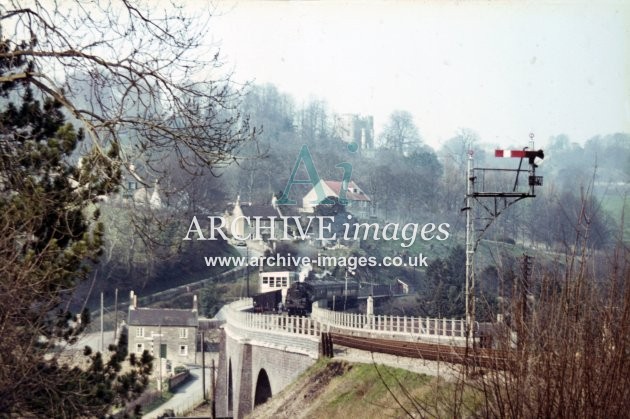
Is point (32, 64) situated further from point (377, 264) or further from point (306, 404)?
point (377, 264)

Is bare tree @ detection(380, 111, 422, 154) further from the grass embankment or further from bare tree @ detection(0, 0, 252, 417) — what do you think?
bare tree @ detection(0, 0, 252, 417)

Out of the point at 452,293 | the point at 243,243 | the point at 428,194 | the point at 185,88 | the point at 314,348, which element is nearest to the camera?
the point at 185,88

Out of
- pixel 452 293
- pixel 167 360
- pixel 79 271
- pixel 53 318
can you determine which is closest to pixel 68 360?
pixel 53 318

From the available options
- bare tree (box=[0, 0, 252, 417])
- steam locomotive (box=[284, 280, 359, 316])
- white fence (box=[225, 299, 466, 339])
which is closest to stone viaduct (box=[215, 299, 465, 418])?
white fence (box=[225, 299, 466, 339])

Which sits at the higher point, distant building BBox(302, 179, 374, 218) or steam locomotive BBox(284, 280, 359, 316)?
distant building BBox(302, 179, 374, 218)

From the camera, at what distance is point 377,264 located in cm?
4478

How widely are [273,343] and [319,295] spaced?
10.4 metres

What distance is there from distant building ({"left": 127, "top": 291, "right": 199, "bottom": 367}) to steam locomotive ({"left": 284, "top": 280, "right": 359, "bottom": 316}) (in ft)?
16.0

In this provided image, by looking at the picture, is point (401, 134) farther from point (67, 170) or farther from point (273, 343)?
point (67, 170)

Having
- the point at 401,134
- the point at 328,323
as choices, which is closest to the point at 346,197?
the point at 401,134

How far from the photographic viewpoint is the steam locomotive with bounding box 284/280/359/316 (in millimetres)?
40438

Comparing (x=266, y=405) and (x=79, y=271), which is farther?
(x=266, y=405)

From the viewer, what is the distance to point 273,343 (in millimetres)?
31766

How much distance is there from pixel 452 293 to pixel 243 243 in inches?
503
